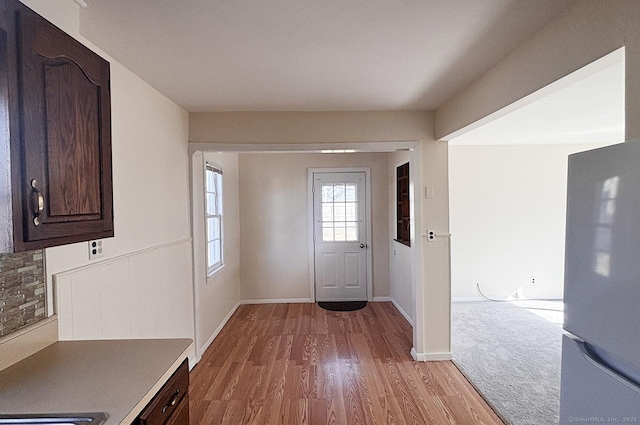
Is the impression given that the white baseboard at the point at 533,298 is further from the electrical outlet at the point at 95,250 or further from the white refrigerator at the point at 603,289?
the electrical outlet at the point at 95,250

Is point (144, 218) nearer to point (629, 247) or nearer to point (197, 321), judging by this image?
point (197, 321)

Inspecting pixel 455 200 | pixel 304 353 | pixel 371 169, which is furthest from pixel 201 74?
pixel 455 200

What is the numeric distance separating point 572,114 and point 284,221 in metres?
3.78

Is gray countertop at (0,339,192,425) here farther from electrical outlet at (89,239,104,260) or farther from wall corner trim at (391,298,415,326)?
wall corner trim at (391,298,415,326)

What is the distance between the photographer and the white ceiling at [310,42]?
1.66m

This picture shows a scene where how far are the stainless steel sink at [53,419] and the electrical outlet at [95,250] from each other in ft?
3.35

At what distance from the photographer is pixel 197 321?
11.7ft

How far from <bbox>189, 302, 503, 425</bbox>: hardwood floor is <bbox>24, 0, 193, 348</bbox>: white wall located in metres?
0.64

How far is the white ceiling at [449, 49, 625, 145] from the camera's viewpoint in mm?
1988

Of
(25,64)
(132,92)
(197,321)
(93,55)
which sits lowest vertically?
(197,321)

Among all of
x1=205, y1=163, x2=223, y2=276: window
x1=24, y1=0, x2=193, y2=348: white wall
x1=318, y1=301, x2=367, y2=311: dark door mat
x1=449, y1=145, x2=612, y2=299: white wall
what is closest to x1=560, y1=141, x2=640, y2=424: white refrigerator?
x1=24, y1=0, x2=193, y2=348: white wall

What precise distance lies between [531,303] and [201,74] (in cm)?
539

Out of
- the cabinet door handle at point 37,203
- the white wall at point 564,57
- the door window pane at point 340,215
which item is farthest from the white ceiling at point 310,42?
the door window pane at point 340,215

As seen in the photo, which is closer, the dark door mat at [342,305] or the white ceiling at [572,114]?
the white ceiling at [572,114]
